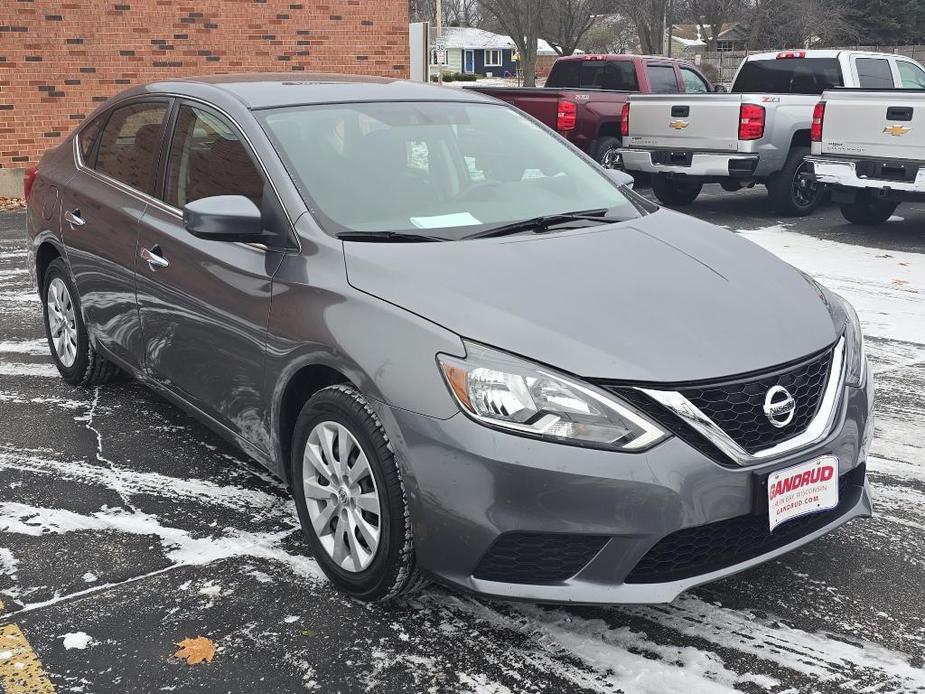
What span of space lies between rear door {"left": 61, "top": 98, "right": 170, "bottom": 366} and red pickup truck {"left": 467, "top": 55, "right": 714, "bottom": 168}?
8.86m

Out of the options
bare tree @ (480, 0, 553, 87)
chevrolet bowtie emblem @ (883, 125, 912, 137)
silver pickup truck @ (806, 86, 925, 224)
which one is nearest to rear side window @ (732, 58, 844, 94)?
silver pickup truck @ (806, 86, 925, 224)

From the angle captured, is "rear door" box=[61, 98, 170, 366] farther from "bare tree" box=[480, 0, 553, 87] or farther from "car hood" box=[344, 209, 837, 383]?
"bare tree" box=[480, 0, 553, 87]

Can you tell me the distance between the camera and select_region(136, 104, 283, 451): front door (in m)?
3.68

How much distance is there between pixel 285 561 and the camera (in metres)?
3.66

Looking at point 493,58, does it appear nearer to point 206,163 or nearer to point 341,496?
point 206,163

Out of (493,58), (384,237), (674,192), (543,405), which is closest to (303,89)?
(384,237)

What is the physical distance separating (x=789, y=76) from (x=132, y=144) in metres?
10.2

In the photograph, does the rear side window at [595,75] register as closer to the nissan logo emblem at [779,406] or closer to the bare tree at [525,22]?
the nissan logo emblem at [779,406]

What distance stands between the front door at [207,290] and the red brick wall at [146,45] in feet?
33.6

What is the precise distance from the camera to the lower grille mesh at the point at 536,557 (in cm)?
284

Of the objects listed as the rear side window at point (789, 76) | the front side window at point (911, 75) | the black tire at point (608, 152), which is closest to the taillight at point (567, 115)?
the black tire at point (608, 152)

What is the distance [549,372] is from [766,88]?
38.2ft

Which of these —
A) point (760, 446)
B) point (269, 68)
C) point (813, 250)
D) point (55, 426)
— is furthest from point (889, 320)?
point (269, 68)

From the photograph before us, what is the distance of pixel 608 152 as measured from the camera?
13.9 meters
